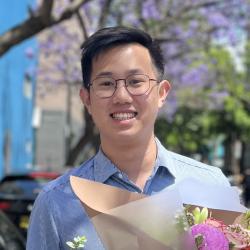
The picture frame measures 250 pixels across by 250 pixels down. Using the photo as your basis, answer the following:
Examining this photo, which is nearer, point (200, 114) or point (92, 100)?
point (92, 100)

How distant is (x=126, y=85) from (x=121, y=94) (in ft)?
0.13

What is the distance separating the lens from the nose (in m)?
2.22

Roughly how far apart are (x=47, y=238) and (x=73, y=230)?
0.30ft

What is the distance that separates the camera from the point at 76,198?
223 cm

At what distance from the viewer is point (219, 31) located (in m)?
17.7

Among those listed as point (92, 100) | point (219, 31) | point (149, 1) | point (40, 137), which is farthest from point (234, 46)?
point (92, 100)

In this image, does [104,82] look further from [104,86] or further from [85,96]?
[85,96]

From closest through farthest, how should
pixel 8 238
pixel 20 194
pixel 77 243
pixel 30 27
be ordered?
pixel 77 243 < pixel 8 238 < pixel 30 27 < pixel 20 194

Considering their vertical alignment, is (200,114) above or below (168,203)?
below

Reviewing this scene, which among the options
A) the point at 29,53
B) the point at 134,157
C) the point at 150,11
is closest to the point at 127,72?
the point at 134,157

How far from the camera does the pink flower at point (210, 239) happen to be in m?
1.80

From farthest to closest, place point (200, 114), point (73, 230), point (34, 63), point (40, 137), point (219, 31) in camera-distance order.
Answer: point (200, 114)
point (40, 137)
point (34, 63)
point (219, 31)
point (73, 230)

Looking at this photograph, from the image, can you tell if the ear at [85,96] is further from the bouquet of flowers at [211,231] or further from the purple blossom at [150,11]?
the purple blossom at [150,11]

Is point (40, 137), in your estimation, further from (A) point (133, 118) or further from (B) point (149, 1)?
(A) point (133, 118)
